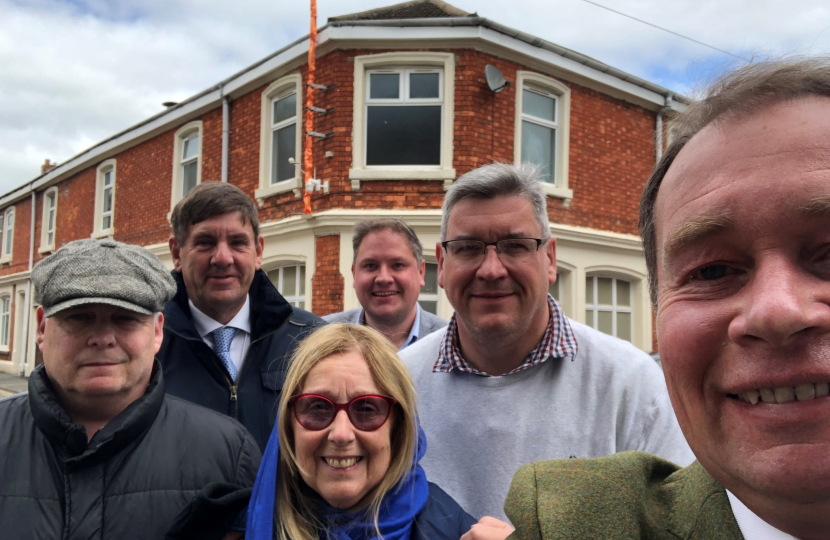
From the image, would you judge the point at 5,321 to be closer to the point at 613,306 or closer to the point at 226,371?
the point at 613,306

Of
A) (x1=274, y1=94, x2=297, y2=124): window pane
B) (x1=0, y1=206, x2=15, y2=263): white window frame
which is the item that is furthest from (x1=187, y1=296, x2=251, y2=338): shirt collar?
(x1=0, y1=206, x2=15, y2=263): white window frame

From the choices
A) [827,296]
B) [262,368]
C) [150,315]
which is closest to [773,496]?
[827,296]

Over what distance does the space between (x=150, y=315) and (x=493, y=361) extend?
1.18 meters

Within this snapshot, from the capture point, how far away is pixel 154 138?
1299 centimetres

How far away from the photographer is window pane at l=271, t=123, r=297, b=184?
976 cm

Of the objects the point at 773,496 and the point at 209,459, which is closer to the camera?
the point at 773,496

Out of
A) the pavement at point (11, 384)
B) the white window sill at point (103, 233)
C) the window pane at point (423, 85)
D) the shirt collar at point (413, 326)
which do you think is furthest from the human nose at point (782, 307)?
the pavement at point (11, 384)

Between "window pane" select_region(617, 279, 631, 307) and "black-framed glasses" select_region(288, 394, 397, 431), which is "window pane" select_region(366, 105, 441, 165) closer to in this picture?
"window pane" select_region(617, 279, 631, 307)

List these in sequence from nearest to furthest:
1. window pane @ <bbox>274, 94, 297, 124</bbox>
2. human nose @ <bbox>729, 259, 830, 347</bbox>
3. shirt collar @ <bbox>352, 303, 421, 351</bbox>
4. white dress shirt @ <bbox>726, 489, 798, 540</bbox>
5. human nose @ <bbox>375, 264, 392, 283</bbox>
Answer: human nose @ <bbox>729, 259, 830, 347</bbox> → white dress shirt @ <bbox>726, 489, 798, 540</bbox> → human nose @ <bbox>375, 264, 392, 283</bbox> → shirt collar @ <bbox>352, 303, 421, 351</bbox> → window pane @ <bbox>274, 94, 297, 124</bbox>

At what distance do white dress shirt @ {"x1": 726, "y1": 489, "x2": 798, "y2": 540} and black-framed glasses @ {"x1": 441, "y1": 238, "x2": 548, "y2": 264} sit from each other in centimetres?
121

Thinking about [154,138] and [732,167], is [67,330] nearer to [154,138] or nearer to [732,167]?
[732,167]

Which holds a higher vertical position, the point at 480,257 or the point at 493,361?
the point at 480,257

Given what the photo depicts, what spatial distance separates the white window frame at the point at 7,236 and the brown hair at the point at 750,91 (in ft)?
81.4

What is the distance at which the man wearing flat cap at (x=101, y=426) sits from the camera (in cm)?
169
